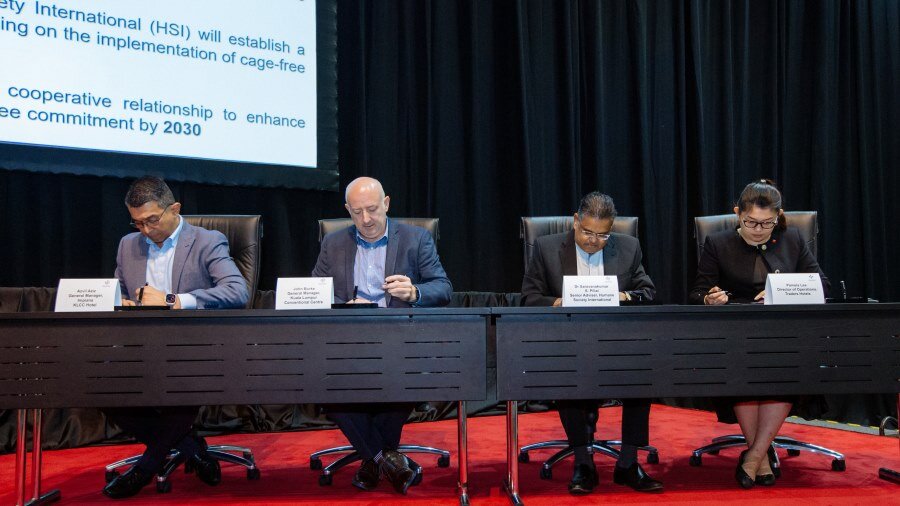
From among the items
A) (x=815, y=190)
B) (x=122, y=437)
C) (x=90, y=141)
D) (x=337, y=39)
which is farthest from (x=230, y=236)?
(x=815, y=190)

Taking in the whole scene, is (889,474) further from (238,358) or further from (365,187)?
(238,358)

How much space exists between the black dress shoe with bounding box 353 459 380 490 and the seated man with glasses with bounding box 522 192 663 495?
2.30 ft

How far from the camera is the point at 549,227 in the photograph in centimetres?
349

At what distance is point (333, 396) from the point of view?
7.30ft

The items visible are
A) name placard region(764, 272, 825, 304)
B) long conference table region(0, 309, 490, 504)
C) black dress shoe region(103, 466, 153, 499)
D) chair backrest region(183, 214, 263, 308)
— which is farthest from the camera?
chair backrest region(183, 214, 263, 308)

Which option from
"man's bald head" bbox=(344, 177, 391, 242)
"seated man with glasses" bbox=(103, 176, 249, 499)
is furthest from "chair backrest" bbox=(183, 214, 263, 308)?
"man's bald head" bbox=(344, 177, 391, 242)

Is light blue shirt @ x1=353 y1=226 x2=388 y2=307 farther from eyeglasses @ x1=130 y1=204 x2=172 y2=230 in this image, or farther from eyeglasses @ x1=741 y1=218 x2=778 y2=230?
eyeglasses @ x1=741 y1=218 x2=778 y2=230

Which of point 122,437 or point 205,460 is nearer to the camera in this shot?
point 205,460

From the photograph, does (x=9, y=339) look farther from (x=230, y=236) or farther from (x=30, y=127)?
(x=30, y=127)

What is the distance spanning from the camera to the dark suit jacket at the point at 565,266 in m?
3.04

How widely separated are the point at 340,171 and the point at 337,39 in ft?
2.58

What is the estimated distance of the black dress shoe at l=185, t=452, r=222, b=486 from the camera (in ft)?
8.95

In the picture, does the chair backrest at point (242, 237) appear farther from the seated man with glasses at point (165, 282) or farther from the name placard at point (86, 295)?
the name placard at point (86, 295)

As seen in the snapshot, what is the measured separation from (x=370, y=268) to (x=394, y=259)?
12cm
